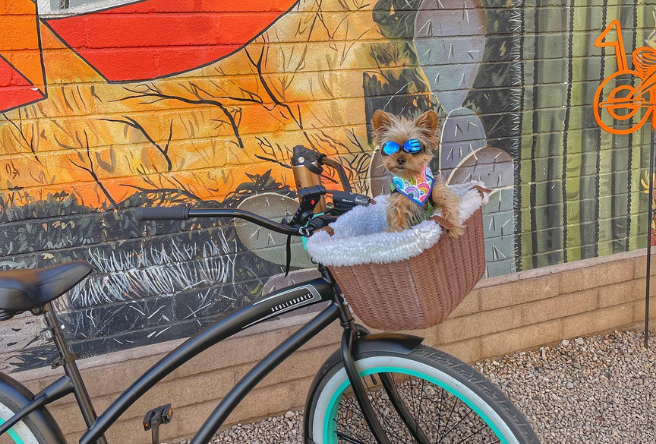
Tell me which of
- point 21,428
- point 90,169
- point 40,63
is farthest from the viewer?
point 90,169

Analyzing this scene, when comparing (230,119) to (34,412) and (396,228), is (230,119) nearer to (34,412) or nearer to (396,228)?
(396,228)

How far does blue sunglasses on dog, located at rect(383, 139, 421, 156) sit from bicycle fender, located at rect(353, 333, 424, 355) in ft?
2.23

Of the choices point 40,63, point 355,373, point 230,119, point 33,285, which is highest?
point 40,63

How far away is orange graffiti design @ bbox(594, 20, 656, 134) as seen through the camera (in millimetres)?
3098

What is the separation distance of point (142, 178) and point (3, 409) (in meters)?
1.23

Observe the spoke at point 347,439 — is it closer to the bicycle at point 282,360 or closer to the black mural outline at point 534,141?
the bicycle at point 282,360

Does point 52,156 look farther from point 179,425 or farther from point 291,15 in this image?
point 179,425

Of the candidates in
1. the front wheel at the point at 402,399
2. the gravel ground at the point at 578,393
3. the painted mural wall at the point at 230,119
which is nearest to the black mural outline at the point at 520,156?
the painted mural wall at the point at 230,119

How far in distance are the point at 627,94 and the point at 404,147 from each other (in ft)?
8.50

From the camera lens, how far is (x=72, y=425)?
8.19 ft

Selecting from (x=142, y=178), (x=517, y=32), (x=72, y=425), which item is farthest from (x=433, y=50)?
(x=72, y=425)

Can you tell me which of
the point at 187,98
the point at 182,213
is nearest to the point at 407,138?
the point at 182,213

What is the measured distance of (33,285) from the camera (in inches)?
62.9

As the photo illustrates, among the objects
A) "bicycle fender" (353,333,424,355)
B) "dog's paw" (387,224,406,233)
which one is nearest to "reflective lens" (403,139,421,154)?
"dog's paw" (387,224,406,233)
